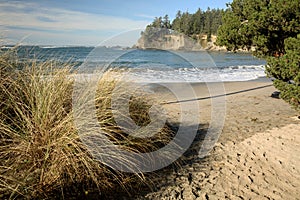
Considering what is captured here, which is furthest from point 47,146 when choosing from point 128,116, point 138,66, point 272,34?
point 138,66

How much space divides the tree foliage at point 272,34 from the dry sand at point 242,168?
0.92 m

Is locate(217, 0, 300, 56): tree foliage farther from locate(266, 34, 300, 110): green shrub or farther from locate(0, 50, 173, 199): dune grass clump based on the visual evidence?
locate(0, 50, 173, 199): dune grass clump

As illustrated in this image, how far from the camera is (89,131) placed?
3.40 m

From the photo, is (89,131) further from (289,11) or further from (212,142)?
(289,11)

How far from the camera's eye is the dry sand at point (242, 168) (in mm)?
3506

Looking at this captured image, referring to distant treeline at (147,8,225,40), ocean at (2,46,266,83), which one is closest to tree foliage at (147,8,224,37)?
distant treeline at (147,8,225,40)

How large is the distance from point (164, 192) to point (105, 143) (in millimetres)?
942

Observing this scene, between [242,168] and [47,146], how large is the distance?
274 centimetres

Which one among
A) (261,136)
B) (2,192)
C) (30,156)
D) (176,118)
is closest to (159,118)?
(176,118)

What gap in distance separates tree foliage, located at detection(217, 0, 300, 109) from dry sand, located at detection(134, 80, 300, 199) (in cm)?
92

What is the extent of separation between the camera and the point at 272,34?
5.57 meters

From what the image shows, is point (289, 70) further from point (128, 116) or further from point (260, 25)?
point (128, 116)

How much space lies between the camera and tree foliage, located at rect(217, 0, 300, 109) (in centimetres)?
490

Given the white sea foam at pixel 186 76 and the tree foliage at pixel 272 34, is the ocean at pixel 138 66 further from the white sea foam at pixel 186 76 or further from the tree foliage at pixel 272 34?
the tree foliage at pixel 272 34
